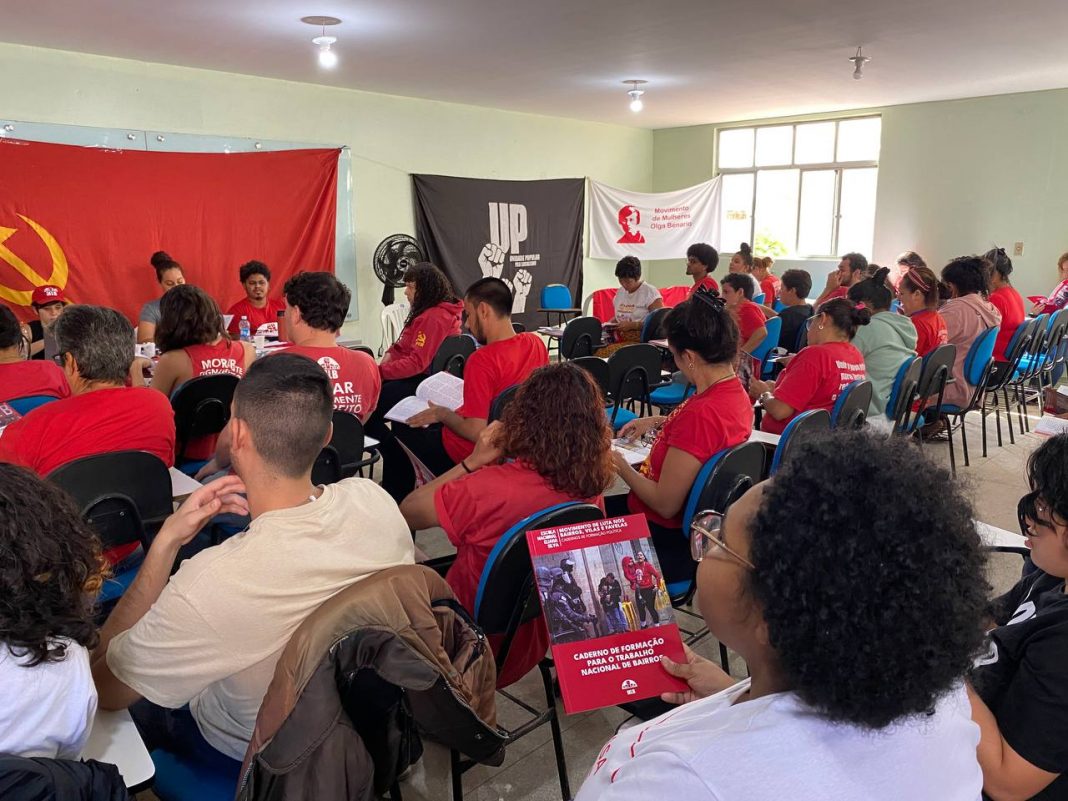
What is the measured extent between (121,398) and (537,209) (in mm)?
7411

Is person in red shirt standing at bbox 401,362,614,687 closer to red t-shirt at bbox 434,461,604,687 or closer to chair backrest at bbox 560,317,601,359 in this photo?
red t-shirt at bbox 434,461,604,687

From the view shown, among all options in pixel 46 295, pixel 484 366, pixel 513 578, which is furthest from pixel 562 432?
pixel 46 295

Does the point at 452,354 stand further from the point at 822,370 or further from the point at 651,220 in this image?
the point at 651,220

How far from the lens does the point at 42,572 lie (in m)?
1.04

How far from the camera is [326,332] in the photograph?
3.20 metres

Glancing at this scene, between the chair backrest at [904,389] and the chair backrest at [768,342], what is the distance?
4.01 feet

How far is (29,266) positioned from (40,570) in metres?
5.44

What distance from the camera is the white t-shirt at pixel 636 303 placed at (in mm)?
6785

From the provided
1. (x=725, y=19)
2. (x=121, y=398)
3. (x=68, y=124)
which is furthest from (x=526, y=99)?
(x=121, y=398)

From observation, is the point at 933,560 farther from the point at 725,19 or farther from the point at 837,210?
the point at 837,210

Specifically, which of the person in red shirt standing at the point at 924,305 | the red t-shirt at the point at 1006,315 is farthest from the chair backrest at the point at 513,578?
the red t-shirt at the point at 1006,315

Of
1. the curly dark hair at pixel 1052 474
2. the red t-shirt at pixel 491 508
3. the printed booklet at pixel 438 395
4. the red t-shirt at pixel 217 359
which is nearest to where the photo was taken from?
the curly dark hair at pixel 1052 474

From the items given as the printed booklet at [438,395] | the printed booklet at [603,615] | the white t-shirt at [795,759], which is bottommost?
the printed booklet at [603,615]

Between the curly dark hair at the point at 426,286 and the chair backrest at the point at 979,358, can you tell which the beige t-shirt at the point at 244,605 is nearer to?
the curly dark hair at the point at 426,286
